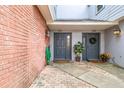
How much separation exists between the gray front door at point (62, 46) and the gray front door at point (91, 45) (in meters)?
1.08

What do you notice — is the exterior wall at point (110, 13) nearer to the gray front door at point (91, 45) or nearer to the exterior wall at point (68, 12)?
A: the exterior wall at point (68, 12)

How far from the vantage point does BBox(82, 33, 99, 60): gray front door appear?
10.9m

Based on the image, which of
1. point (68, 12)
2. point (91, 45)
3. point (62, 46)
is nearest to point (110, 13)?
point (91, 45)

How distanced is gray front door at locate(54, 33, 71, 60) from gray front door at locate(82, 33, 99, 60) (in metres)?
1.08

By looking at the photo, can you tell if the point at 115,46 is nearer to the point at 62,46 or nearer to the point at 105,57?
the point at 105,57

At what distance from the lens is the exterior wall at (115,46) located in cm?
771

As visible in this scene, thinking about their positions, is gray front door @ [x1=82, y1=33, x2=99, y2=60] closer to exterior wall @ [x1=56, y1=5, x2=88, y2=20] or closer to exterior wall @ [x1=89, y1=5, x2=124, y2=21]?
exterior wall @ [x1=89, y1=5, x2=124, y2=21]

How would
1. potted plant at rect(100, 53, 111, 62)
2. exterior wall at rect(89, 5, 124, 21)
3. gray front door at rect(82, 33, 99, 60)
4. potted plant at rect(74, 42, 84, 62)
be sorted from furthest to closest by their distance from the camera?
gray front door at rect(82, 33, 99, 60) → potted plant at rect(74, 42, 84, 62) → potted plant at rect(100, 53, 111, 62) → exterior wall at rect(89, 5, 124, 21)

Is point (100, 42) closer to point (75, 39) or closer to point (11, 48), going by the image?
point (75, 39)

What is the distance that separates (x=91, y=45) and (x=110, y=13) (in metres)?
3.20

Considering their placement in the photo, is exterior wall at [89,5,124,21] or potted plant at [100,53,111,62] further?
potted plant at [100,53,111,62]

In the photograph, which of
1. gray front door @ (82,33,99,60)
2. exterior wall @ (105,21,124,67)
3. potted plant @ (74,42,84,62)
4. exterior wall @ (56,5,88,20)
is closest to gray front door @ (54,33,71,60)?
potted plant @ (74,42,84,62)

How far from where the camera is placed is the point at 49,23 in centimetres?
846

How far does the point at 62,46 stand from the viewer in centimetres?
1098
